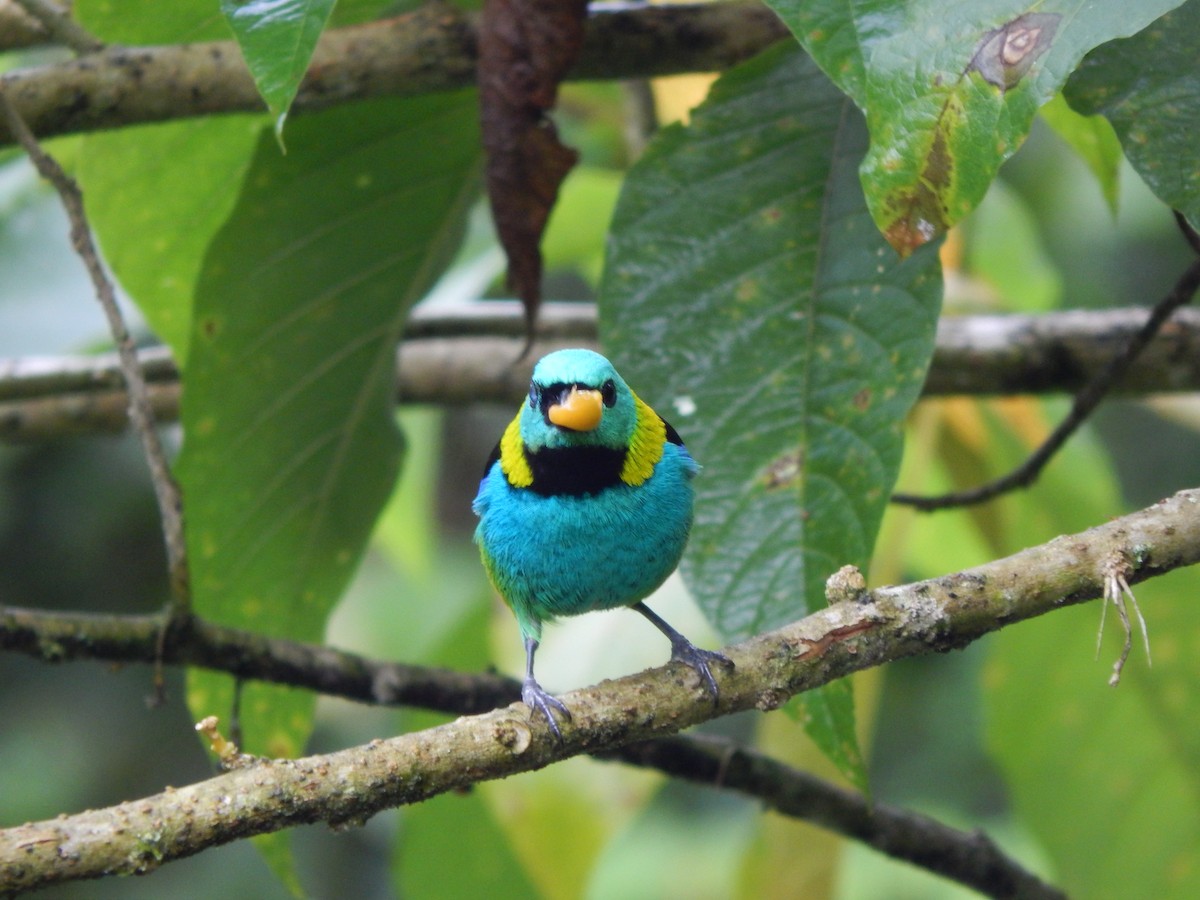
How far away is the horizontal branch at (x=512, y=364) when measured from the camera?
10.4ft

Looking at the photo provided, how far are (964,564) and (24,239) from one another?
332cm

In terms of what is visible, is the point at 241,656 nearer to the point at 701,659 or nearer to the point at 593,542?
the point at 593,542

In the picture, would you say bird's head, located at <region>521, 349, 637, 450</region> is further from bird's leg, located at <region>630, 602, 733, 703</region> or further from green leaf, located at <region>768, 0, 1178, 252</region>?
green leaf, located at <region>768, 0, 1178, 252</region>

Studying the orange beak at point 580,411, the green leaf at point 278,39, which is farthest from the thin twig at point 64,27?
the orange beak at point 580,411

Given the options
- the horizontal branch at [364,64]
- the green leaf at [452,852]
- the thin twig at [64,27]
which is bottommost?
the green leaf at [452,852]

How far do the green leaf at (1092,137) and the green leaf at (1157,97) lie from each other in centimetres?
49

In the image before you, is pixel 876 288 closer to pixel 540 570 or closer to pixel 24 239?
pixel 540 570

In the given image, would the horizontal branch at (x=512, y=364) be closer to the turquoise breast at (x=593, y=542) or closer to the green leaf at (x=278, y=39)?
the turquoise breast at (x=593, y=542)

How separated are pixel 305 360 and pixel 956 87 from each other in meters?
1.71

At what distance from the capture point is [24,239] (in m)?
4.42

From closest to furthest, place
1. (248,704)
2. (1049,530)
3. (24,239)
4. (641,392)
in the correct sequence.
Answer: (641,392)
(248,704)
(1049,530)
(24,239)

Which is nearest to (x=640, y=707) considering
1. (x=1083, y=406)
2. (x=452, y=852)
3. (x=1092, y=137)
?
(x=1083, y=406)

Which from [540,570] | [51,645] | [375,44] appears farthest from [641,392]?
[51,645]

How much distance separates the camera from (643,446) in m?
2.55
